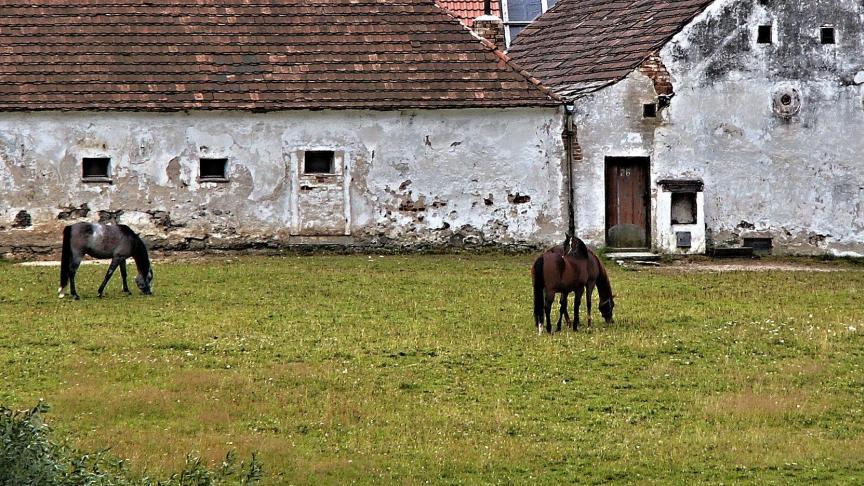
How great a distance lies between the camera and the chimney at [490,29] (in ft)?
101

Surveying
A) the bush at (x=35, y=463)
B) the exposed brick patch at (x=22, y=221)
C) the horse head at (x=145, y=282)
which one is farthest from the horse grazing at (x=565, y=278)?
the exposed brick patch at (x=22, y=221)

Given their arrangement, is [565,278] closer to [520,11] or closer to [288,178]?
[288,178]

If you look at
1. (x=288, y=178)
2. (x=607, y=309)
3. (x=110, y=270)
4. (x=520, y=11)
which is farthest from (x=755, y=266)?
(x=520, y=11)

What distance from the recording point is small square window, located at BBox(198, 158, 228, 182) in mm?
27734

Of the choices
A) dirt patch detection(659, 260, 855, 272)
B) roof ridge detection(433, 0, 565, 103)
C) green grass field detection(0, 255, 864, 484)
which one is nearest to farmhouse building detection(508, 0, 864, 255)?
roof ridge detection(433, 0, 565, 103)

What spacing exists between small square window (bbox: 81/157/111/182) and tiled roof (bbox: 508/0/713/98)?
800 cm

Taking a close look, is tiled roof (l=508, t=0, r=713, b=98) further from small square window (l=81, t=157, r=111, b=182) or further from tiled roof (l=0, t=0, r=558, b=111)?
small square window (l=81, t=157, r=111, b=182)

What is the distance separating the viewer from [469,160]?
91.9ft

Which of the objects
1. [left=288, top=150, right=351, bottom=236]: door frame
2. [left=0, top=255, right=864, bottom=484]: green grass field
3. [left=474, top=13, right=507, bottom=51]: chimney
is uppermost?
[left=474, top=13, right=507, bottom=51]: chimney

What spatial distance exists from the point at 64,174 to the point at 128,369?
1180cm

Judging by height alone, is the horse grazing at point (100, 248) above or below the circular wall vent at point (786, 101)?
below

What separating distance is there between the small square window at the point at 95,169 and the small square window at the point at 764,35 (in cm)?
1137

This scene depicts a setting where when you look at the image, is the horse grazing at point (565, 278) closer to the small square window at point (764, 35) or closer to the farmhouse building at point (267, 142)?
the farmhouse building at point (267, 142)

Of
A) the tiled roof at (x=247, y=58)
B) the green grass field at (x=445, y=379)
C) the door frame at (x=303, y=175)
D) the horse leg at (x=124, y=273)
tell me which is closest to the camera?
the green grass field at (x=445, y=379)
